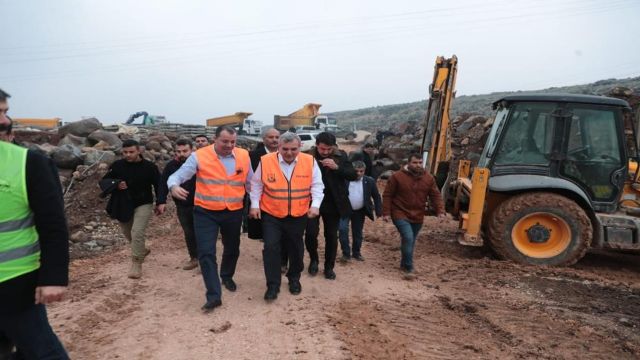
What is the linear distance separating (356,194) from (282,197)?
1706 millimetres

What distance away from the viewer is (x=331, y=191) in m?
4.93

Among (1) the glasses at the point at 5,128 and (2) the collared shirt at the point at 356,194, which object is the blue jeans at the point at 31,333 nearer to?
(1) the glasses at the point at 5,128

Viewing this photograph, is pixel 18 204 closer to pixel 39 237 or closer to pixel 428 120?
pixel 39 237

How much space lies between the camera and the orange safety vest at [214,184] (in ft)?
13.6

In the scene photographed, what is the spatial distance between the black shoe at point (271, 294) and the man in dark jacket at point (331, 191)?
33.7 inches

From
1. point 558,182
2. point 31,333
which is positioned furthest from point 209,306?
point 558,182

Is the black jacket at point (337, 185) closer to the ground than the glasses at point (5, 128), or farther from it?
closer to the ground

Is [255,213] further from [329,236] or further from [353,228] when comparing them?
[353,228]

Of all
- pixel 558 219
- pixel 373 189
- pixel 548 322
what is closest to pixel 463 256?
pixel 558 219

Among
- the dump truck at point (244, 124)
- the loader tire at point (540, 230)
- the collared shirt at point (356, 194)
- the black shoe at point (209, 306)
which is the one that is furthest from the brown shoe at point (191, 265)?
the dump truck at point (244, 124)

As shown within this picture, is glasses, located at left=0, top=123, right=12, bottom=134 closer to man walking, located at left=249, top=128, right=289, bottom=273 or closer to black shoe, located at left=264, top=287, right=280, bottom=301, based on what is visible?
black shoe, located at left=264, top=287, right=280, bottom=301

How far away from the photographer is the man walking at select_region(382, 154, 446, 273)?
17.6 feet

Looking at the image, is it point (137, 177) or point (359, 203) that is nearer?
point (137, 177)

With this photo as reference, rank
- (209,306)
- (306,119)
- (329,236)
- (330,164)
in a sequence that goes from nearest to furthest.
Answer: (209,306)
(330,164)
(329,236)
(306,119)
